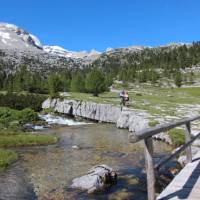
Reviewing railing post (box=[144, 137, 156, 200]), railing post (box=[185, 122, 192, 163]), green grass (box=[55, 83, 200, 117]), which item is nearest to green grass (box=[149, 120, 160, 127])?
green grass (box=[55, 83, 200, 117])

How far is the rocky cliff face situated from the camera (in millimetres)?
39594

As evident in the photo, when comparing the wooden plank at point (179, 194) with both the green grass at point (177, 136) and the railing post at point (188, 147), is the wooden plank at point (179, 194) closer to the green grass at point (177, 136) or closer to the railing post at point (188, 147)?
the railing post at point (188, 147)

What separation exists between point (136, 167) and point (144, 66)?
162m

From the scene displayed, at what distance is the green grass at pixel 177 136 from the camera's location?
29.3 metres

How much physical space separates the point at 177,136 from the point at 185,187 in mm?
20582

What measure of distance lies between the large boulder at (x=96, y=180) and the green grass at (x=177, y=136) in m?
12.1

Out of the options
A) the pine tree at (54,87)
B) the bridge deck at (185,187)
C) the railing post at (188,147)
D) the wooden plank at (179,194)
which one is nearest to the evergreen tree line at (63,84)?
the pine tree at (54,87)

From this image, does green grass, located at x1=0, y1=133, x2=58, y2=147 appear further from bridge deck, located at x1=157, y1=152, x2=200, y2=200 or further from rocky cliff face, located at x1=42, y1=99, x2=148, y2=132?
bridge deck, located at x1=157, y1=152, x2=200, y2=200

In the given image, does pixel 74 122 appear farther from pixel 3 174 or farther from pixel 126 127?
pixel 3 174

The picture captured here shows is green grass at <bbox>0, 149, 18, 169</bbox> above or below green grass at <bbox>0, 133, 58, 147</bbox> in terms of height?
above

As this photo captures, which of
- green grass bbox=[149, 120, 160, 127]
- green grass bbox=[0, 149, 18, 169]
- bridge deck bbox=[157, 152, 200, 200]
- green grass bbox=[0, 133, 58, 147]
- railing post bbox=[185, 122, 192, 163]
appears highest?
railing post bbox=[185, 122, 192, 163]

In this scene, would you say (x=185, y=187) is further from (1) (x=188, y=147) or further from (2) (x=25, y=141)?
(2) (x=25, y=141)

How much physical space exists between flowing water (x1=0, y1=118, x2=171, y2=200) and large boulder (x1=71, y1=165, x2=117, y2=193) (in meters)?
0.40

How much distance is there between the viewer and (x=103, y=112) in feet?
170
